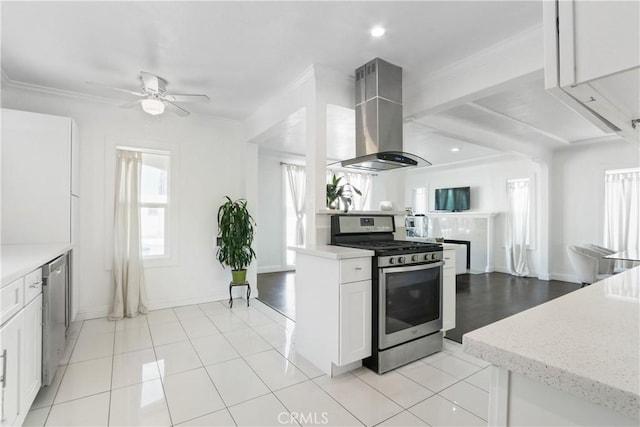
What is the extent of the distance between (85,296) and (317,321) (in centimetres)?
297

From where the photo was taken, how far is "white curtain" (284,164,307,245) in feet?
22.8

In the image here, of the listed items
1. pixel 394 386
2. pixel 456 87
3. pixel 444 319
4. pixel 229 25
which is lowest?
pixel 394 386

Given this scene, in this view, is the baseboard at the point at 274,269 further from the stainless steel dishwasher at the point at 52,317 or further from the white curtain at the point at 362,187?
the stainless steel dishwasher at the point at 52,317

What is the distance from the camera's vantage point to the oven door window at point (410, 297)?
7.97 ft

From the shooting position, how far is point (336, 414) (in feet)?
6.21

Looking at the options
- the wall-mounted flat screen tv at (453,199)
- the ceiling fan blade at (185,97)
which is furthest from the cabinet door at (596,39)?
the wall-mounted flat screen tv at (453,199)

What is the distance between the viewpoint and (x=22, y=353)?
1.63 meters

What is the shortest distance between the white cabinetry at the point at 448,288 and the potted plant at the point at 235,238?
2576mm

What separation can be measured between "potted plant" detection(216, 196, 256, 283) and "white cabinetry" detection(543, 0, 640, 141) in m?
3.91

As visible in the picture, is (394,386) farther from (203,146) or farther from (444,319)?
(203,146)

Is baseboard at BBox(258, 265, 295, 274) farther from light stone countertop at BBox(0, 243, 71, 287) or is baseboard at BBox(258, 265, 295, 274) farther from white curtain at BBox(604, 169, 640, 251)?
white curtain at BBox(604, 169, 640, 251)

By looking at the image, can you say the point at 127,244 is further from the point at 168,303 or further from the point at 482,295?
the point at 482,295

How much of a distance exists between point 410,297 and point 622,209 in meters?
5.29

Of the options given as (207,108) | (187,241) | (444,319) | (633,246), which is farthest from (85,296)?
(633,246)
